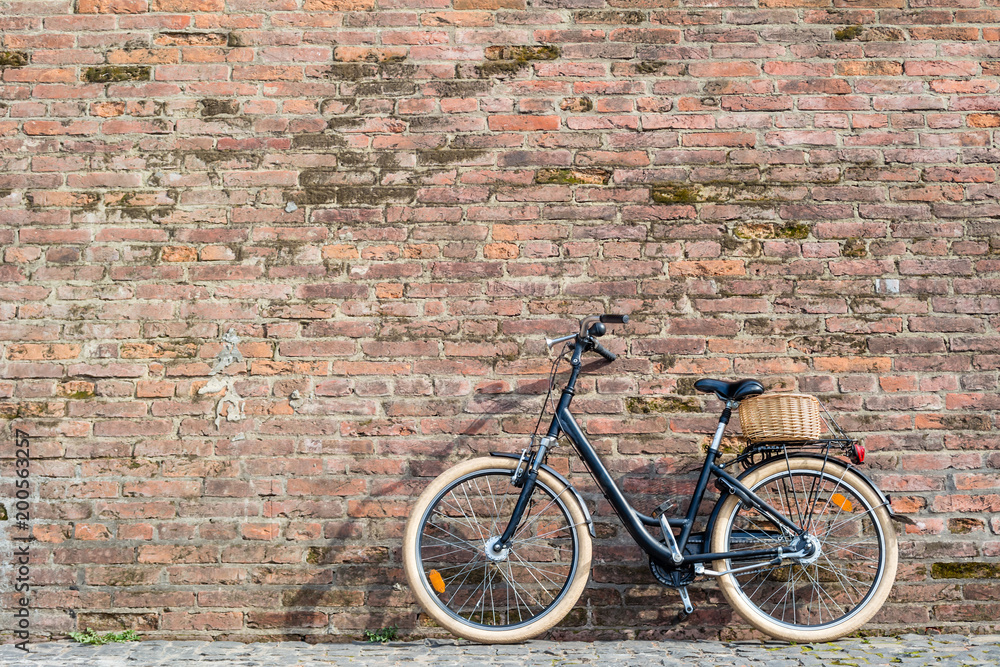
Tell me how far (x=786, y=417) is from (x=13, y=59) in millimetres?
3570

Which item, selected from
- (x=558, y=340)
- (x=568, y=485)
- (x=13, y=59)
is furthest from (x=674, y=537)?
(x=13, y=59)

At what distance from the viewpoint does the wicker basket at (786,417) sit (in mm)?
2848

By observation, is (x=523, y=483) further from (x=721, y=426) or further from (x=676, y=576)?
(x=721, y=426)

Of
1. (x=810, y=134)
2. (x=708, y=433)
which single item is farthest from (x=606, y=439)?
(x=810, y=134)

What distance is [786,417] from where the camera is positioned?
2850 millimetres

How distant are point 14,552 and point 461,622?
189 centimetres

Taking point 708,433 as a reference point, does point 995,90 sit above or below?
above

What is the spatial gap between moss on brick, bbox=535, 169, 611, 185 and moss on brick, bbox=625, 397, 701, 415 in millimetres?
949

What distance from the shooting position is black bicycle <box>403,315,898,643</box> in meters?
2.90

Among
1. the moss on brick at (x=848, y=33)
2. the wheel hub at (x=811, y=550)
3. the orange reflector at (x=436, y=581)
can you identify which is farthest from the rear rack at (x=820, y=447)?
the moss on brick at (x=848, y=33)

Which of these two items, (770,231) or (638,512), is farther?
(770,231)

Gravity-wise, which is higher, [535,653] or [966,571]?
[966,571]

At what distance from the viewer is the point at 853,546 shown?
315cm

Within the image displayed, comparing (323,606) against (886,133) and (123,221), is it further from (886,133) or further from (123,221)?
(886,133)
